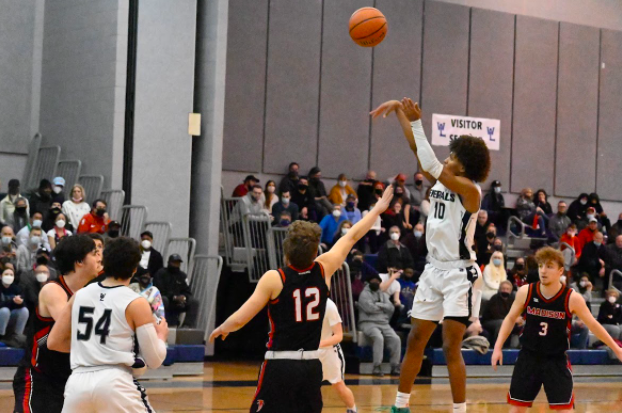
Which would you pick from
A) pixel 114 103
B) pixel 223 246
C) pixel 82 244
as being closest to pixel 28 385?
pixel 82 244

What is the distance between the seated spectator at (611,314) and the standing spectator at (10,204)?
10205 millimetres

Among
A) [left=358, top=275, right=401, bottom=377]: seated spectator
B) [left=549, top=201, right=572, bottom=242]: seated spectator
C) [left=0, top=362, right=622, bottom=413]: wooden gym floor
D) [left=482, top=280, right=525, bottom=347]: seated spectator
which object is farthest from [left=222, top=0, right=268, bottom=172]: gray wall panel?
[left=549, top=201, right=572, bottom=242]: seated spectator

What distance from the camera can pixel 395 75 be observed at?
2130 cm

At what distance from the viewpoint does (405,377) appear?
23.9 ft

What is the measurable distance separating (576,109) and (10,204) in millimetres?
14434

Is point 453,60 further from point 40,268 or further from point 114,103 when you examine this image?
point 40,268

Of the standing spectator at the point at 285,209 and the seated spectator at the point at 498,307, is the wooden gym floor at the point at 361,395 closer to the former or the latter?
the seated spectator at the point at 498,307

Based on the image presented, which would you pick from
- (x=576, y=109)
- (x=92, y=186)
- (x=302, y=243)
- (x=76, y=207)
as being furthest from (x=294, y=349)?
(x=576, y=109)

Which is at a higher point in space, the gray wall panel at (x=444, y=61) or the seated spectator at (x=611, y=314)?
the gray wall panel at (x=444, y=61)

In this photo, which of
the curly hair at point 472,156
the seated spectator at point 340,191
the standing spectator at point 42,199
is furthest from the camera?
the seated spectator at point 340,191

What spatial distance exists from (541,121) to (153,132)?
35.7 feet

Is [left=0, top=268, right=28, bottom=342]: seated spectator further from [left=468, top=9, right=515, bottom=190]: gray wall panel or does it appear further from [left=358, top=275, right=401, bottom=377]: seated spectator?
[left=468, top=9, right=515, bottom=190]: gray wall panel

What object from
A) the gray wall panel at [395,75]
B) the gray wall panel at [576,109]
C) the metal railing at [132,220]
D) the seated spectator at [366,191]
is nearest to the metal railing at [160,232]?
the metal railing at [132,220]

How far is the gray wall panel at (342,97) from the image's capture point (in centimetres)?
2036
